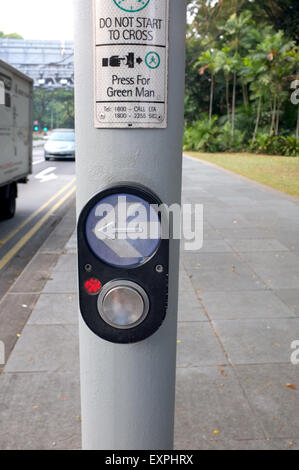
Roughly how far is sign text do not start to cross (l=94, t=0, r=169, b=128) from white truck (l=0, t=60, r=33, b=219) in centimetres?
861

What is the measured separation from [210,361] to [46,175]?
57.2ft

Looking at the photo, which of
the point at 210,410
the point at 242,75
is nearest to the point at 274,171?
the point at 210,410

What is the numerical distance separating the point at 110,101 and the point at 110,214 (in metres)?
0.30

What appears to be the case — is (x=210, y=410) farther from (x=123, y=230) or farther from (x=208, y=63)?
(x=208, y=63)

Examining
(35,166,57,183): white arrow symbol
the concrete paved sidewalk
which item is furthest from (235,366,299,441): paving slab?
(35,166,57,183): white arrow symbol

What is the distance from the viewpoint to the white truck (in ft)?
31.3

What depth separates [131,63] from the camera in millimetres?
1301

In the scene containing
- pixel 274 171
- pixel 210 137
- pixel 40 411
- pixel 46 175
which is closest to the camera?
pixel 40 411

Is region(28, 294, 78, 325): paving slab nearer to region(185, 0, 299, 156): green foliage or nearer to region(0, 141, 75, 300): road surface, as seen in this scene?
region(0, 141, 75, 300): road surface

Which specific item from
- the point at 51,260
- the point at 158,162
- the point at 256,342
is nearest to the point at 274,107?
the point at 51,260

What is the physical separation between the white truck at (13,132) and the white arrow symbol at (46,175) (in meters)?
6.59

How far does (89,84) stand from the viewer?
1329 mm

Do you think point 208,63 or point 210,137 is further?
point 210,137

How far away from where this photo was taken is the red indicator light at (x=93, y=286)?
4.52 ft
